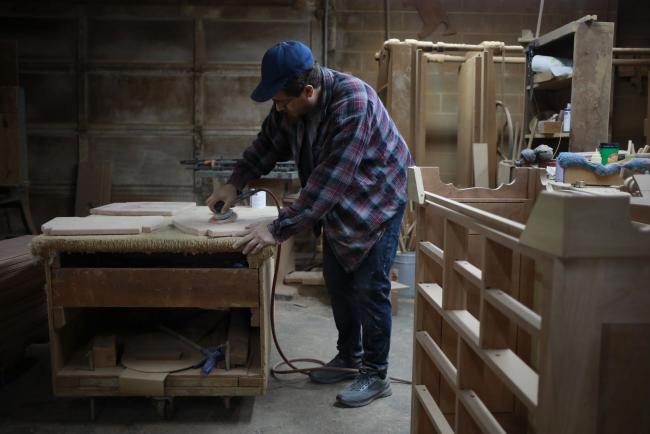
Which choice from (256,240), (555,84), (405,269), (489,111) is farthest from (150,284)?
(555,84)

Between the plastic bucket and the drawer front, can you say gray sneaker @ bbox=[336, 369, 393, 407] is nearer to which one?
the drawer front

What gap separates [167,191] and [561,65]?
3.72m

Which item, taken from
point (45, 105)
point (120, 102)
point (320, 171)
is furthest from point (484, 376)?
point (45, 105)

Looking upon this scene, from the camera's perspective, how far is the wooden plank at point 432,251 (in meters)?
1.57

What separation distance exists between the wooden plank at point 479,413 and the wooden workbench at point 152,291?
96 cm

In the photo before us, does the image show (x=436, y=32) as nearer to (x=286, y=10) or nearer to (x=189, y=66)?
(x=286, y=10)

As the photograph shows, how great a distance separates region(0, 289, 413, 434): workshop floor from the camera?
2.21 metres

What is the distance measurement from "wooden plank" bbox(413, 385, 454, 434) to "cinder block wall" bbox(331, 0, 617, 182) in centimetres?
397

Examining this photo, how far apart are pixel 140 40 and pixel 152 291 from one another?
4.04 meters

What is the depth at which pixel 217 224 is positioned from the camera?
2227 millimetres

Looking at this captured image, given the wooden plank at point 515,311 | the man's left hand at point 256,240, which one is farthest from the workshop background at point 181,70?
the wooden plank at point 515,311

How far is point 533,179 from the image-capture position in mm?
1834

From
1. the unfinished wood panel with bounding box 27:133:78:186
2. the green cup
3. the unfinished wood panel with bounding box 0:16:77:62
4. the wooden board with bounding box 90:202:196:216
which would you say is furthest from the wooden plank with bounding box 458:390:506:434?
the unfinished wood panel with bounding box 0:16:77:62

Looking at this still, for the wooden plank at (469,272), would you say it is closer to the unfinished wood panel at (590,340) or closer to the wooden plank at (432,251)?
the wooden plank at (432,251)
